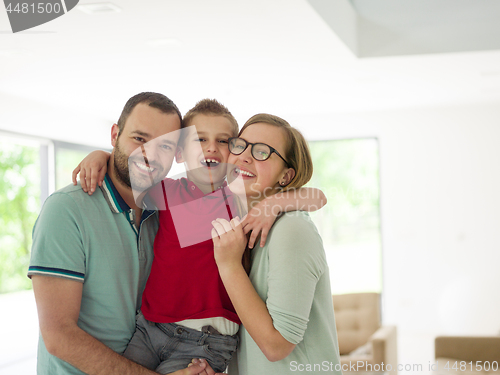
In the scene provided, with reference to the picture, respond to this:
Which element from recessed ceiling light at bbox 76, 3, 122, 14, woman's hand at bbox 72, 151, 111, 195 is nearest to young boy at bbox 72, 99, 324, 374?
woman's hand at bbox 72, 151, 111, 195

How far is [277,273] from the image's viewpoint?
4.29 ft

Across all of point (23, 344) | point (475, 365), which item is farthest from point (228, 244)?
point (23, 344)

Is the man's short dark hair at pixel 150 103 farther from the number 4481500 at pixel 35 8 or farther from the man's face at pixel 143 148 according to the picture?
the number 4481500 at pixel 35 8

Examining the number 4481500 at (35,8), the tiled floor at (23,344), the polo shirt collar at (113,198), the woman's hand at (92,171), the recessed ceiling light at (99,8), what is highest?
the number 4481500 at (35,8)

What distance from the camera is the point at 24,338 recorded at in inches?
217

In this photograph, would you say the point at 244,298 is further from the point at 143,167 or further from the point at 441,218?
the point at 441,218

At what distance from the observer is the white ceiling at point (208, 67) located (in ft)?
10.4

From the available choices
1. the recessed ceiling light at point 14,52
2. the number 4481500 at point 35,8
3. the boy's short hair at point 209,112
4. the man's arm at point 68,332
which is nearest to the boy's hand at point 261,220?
the boy's short hair at point 209,112

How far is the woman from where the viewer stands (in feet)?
4.25

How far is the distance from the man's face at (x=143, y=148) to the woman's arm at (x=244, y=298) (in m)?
0.38

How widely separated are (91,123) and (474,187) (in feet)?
17.3

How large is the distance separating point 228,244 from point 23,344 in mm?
5083

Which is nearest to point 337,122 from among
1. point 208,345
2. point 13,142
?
point 13,142

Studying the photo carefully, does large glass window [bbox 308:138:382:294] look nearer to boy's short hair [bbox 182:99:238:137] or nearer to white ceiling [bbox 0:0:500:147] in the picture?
white ceiling [bbox 0:0:500:147]
